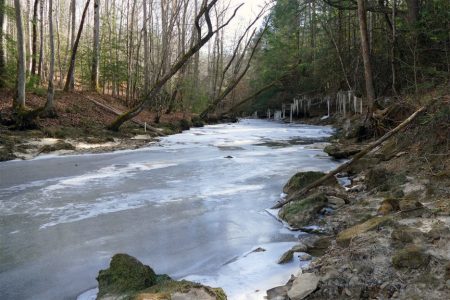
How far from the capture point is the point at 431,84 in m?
7.70

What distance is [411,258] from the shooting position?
330 centimetres

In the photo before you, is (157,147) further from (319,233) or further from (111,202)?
(319,233)

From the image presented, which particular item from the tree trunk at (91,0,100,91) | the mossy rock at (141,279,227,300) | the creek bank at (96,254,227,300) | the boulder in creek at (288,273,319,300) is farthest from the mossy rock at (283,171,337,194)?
the tree trunk at (91,0,100,91)

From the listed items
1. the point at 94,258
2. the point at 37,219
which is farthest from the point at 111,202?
the point at 94,258

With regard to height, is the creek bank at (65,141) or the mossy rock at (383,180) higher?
the creek bank at (65,141)

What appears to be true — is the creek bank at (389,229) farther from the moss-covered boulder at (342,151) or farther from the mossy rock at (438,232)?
the moss-covered boulder at (342,151)

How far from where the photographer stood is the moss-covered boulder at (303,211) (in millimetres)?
5637

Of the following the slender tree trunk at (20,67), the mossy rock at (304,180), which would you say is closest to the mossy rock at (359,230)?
the mossy rock at (304,180)

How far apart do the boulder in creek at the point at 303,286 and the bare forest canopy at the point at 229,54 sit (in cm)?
583

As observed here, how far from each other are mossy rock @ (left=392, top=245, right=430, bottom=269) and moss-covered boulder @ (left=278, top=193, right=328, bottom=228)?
223cm

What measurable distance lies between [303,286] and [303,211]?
2.46 meters

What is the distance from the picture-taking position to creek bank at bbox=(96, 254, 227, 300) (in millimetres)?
3117

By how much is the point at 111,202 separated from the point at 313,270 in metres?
4.45

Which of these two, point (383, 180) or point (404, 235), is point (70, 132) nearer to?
point (383, 180)
